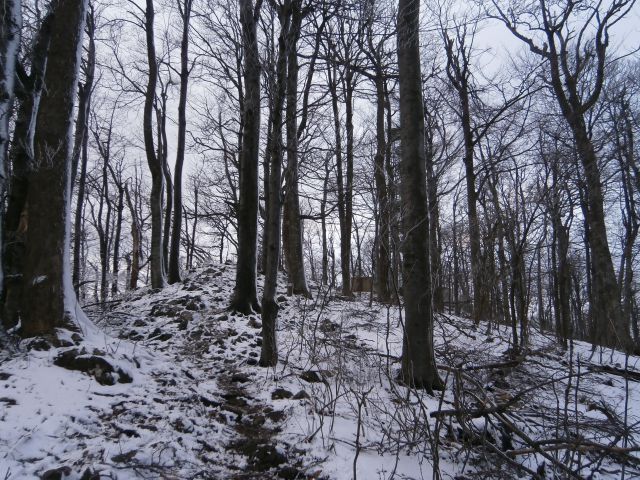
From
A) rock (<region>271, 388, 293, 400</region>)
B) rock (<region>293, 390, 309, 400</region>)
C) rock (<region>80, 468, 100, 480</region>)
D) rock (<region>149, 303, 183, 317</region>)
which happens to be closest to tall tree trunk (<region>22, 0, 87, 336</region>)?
rock (<region>80, 468, 100, 480</region>)

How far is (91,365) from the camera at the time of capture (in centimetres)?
373

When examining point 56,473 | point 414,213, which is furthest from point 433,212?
point 56,473

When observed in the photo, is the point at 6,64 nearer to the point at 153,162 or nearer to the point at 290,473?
the point at 290,473

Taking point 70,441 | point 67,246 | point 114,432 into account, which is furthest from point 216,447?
point 67,246

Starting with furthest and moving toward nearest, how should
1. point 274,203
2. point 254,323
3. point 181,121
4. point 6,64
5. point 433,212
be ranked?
point 181,121 → point 433,212 → point 254,323 → point 274,203 → point 6,64

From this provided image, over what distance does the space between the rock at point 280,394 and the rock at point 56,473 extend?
2192mm

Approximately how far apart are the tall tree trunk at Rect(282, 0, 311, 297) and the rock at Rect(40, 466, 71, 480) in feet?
11.2

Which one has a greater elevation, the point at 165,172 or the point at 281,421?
the point at 165,172

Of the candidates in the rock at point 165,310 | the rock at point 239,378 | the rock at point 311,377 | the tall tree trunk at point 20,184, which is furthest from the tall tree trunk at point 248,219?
the tall tree trunk at point 20,184

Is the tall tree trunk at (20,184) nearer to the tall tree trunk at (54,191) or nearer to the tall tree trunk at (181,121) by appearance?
the tall tree trunk at (54,191)

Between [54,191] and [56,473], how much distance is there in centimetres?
338

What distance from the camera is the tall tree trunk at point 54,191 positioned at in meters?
4.12

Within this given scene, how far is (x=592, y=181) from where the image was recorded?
931 centimetres

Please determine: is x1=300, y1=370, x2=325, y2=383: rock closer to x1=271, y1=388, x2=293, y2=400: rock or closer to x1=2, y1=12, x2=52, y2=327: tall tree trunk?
x1=271, y1=388, x2=293, y2=400: rock
